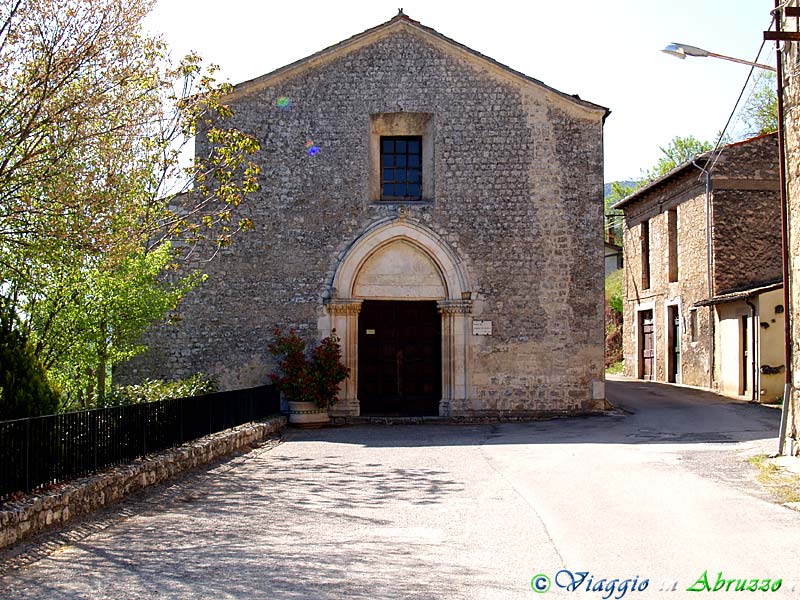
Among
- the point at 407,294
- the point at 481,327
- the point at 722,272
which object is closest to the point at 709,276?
the point at 722,272

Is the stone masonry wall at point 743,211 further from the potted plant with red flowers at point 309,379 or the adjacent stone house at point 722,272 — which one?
the potted plant with red flowers at point 309,379

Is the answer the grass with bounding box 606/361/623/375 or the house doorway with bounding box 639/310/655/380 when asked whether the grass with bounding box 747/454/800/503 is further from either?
the grass with bounding box 606/361/623/375

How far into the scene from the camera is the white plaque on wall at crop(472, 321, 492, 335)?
18.3 m

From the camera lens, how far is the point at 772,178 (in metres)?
22.0

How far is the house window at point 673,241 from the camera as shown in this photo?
83.1ft

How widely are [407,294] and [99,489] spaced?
11.0 meters

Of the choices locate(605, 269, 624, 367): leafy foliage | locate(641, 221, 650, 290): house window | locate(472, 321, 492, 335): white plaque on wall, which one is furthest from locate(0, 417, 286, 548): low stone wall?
locate(605, 269, 624, 367): leafy foliage

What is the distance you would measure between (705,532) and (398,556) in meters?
2.50

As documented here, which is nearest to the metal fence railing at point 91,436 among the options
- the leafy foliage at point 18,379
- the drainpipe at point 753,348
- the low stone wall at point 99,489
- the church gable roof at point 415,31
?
the low stone wall at point 99,489

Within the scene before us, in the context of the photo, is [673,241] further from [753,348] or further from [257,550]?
[257,550]

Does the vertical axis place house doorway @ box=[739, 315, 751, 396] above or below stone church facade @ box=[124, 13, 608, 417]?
below

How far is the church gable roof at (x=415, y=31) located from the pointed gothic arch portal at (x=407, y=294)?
12.0 ft

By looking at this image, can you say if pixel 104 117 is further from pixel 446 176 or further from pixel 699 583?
pixel 446 176

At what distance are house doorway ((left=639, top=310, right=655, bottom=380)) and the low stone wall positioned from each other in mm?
17690
